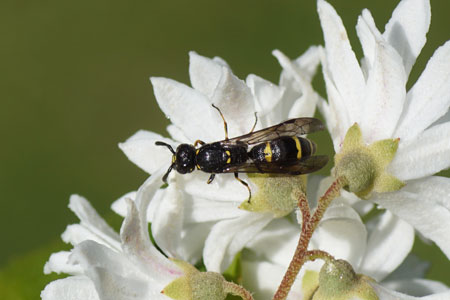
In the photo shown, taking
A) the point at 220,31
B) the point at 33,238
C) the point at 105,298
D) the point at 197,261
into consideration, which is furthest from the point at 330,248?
the point at 220,31

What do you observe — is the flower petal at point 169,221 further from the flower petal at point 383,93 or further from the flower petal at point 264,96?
the flower petal at point 383,93

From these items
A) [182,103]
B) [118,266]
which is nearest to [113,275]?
[118,266]

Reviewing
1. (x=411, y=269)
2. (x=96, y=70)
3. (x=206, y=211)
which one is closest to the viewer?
(x=206, y=211)

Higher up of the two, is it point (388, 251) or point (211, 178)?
point (211, 178)

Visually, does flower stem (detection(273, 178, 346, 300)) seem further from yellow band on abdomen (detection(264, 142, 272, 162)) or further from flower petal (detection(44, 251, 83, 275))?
flower petal (detection(44, 251, 83, 275))

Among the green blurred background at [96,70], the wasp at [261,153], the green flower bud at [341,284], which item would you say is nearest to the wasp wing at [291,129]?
the wasp at [261,153]

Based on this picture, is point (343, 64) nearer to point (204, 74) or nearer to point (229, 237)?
point (204, 74)
